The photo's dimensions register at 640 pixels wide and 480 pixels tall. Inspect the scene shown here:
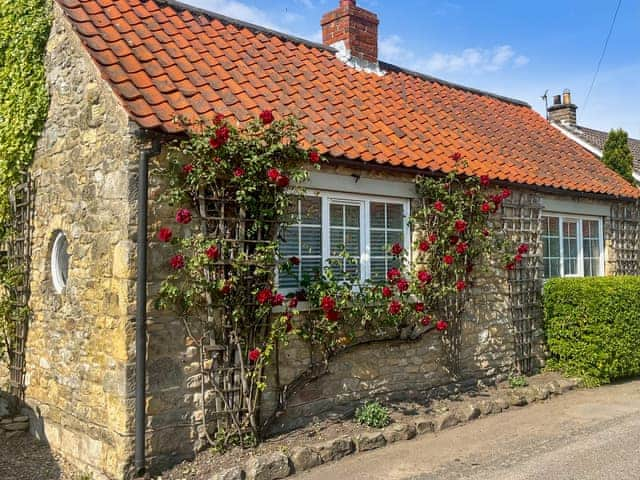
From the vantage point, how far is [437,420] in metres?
7.18

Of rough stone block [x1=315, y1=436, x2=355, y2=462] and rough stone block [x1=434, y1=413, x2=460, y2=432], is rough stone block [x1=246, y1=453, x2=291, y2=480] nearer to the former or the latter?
rough stone block [x1=315, y1=436, x2=355, y2=462]

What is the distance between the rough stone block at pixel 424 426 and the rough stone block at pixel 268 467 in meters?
1.88

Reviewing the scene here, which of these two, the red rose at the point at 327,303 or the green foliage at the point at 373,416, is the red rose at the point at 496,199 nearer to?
the red rose at the point at 327,303

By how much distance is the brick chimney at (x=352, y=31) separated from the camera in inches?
410

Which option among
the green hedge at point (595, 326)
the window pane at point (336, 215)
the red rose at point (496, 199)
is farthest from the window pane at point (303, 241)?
the green hedge at point (595, 326)

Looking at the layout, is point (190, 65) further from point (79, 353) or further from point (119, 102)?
point (79, 353)

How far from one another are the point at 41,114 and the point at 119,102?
204 cm

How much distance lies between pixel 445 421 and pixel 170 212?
13.2 feet

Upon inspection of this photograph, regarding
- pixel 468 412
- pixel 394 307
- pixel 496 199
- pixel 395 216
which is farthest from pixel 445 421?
pixel 496 199

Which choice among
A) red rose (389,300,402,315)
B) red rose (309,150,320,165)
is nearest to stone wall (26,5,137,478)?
red rose (309,150,320,165)

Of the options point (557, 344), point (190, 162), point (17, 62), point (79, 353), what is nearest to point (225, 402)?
point (79, 353)

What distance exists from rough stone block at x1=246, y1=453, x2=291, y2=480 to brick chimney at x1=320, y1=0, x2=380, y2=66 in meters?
6.93

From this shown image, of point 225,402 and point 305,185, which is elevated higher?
point 305,185

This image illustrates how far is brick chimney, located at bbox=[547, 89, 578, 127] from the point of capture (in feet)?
62.2
